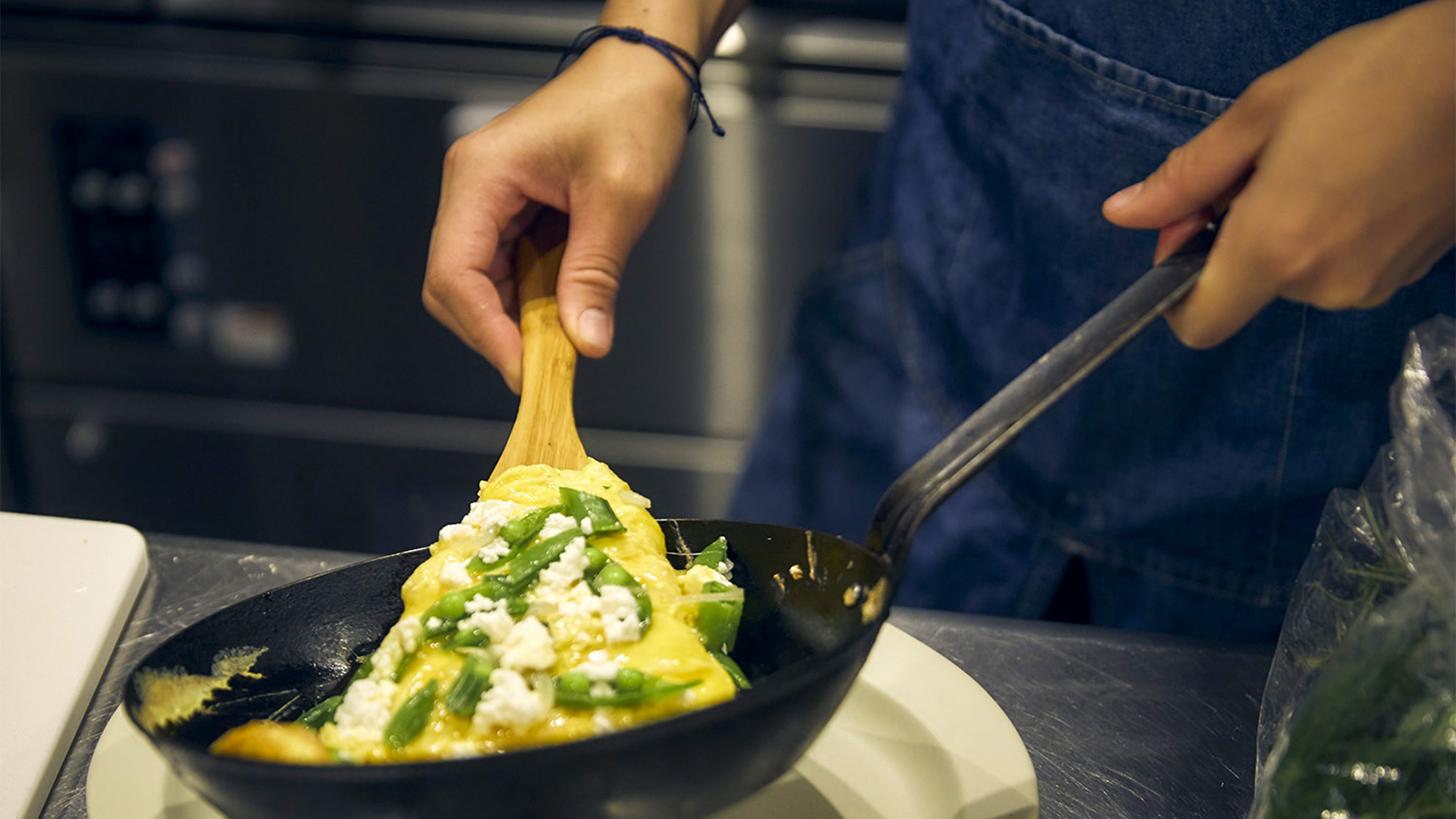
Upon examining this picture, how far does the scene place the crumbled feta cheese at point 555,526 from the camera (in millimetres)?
653

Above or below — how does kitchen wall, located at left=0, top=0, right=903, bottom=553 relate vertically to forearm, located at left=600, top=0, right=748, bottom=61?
below

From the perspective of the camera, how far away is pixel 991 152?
1047mm

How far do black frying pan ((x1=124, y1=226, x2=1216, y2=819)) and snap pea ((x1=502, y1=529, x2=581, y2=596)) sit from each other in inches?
3.8

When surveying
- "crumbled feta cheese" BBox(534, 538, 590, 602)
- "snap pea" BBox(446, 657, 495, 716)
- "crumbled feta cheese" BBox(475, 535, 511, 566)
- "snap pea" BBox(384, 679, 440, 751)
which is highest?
"crumbled feta cheese" BBox(534, 538, 590, 602)

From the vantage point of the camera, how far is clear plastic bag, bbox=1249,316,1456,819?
500 mm

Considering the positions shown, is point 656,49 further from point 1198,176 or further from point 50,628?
point 50,628

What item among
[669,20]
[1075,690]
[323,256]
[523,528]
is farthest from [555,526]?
[323,256]

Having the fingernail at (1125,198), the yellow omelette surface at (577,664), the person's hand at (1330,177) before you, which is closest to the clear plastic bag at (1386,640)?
the person's hand at (1330,177)

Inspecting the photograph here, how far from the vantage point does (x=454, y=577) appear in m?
0.63

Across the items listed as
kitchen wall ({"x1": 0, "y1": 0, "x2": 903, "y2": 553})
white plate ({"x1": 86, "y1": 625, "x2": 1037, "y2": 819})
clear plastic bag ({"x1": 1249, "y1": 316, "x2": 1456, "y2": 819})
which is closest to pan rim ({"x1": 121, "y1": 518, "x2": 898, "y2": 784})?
white plate ({"x1": 86, "y1": 625, "x2": 1037, "y2": 819})

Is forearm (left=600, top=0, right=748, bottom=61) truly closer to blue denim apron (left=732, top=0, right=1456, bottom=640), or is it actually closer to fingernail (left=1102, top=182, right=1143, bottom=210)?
blue denim apron (left=732, top=0, right=1456, bottom=640)

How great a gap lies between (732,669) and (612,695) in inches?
4.0

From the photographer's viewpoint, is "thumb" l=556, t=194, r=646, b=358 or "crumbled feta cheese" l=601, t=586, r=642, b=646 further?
"thumb" l=556, t=194, r=646, b=358

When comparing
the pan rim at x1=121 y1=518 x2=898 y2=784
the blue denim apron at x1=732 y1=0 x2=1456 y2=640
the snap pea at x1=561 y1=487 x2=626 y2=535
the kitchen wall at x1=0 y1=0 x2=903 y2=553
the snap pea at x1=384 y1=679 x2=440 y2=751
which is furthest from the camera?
the kitchen wall at x1=0 y1=0 x2=903 y2=553
